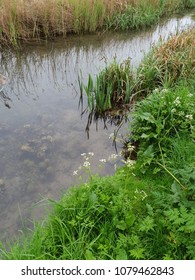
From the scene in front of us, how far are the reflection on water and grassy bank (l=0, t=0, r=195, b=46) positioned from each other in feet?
1.32

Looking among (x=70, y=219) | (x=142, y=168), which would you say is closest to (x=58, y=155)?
(x=142, y=168)

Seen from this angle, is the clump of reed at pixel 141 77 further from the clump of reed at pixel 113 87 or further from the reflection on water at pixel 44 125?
the reflection on water at pixel 44 125

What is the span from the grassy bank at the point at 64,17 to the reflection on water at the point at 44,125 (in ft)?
1.32

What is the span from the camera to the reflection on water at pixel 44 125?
3600 millimetres

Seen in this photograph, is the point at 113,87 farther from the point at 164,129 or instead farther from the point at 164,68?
the point at 164,129

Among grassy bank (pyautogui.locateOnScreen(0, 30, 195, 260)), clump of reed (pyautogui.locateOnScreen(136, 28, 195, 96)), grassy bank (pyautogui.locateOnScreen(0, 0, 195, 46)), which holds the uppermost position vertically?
grassy bank (pyautogui.locateOnScreen(0, 0, 195, 46))

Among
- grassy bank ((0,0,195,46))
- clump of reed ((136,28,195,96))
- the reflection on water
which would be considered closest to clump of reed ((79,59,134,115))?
clump of reed ((136,28,195,96))

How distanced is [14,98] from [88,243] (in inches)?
149

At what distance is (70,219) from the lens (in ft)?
8.81

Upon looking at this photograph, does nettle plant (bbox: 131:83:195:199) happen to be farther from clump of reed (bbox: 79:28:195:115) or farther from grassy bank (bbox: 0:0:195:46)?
grassy bank (bbox: 0:0:195:46)

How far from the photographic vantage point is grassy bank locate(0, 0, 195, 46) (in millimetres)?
7051

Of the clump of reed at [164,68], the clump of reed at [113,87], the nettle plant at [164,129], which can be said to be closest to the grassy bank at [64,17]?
the clump of reed at [113,87]

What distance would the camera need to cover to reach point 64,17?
24.9 ft

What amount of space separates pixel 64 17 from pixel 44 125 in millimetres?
4136
